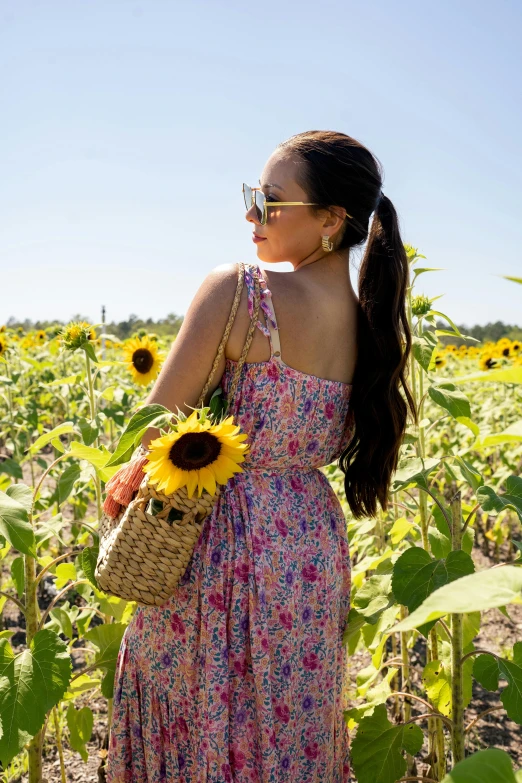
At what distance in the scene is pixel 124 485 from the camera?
1362mm

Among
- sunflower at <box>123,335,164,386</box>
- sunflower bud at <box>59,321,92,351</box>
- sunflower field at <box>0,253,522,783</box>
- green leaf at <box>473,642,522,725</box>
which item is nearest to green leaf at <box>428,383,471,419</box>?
sunflower field at <box>0,253,522,783</box>

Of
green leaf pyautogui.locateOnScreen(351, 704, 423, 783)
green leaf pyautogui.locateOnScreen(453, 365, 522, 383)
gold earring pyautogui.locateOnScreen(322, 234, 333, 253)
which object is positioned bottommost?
green leaf pyautogui.locateOnScreen(351, 704, 423, 783)

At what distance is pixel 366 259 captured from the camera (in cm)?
162

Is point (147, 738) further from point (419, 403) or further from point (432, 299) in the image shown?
point (432, 299)

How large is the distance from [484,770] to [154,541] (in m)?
0.89

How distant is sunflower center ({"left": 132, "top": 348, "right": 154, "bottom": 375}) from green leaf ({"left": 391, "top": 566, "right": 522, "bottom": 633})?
269cm

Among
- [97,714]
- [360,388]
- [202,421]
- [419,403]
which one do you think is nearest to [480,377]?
[202,421]

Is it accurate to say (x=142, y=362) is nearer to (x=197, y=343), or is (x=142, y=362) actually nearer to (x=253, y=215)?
(x=253, y=215)

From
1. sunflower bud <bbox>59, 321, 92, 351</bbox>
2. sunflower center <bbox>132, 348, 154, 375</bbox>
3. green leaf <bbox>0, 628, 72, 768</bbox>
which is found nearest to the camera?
green leaf <bbox>0, 628, 72, 768</bbox>

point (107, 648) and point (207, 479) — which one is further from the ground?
point (207, 479)

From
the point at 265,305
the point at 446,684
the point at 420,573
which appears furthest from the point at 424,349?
the point at 446,684

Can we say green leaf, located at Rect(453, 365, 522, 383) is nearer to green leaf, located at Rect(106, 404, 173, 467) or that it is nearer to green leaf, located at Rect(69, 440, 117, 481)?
green leaf, located at Rect(106, 404, 173, 467)

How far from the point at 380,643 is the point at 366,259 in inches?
35.1

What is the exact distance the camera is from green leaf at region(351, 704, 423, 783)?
1438mm
